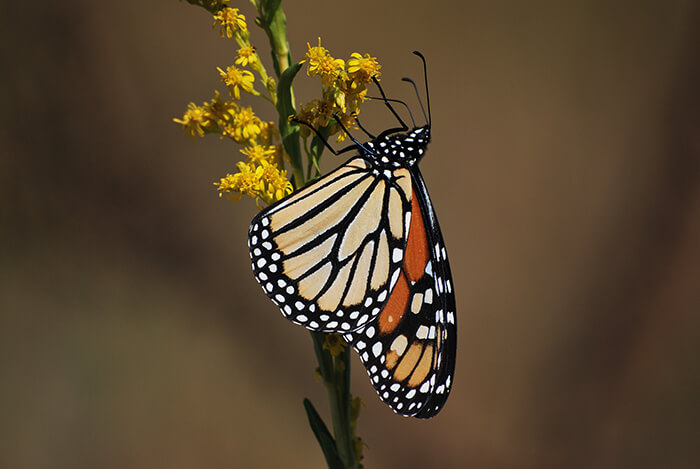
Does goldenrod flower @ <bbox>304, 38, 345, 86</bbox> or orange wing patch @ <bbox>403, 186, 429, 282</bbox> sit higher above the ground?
goldenrod flower @ <bbox>304, 38, 345, 86</bbox>

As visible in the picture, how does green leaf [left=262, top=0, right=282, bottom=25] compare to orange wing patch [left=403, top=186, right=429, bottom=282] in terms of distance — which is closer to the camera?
green leaf [left=262, top=0, right=282, bottom=25]

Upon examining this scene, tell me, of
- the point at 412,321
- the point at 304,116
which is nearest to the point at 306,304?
the point at 412,321

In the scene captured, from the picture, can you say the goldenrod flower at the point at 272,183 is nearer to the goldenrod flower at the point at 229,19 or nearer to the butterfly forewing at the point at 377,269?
the butterfly forewing at the point at 377,269

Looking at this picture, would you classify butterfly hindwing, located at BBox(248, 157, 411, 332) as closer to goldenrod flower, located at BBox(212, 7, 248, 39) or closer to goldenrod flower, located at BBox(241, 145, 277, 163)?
goldenrod flower, located at BBox(241, 145, 277, 163)

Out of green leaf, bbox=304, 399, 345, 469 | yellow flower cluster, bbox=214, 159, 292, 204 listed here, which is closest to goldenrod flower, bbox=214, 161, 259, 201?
yellow flower cluster, bbox=214, 159, 292, 204

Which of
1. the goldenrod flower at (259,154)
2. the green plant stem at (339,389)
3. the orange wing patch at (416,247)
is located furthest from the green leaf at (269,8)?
the green plant stem at (339,389)
